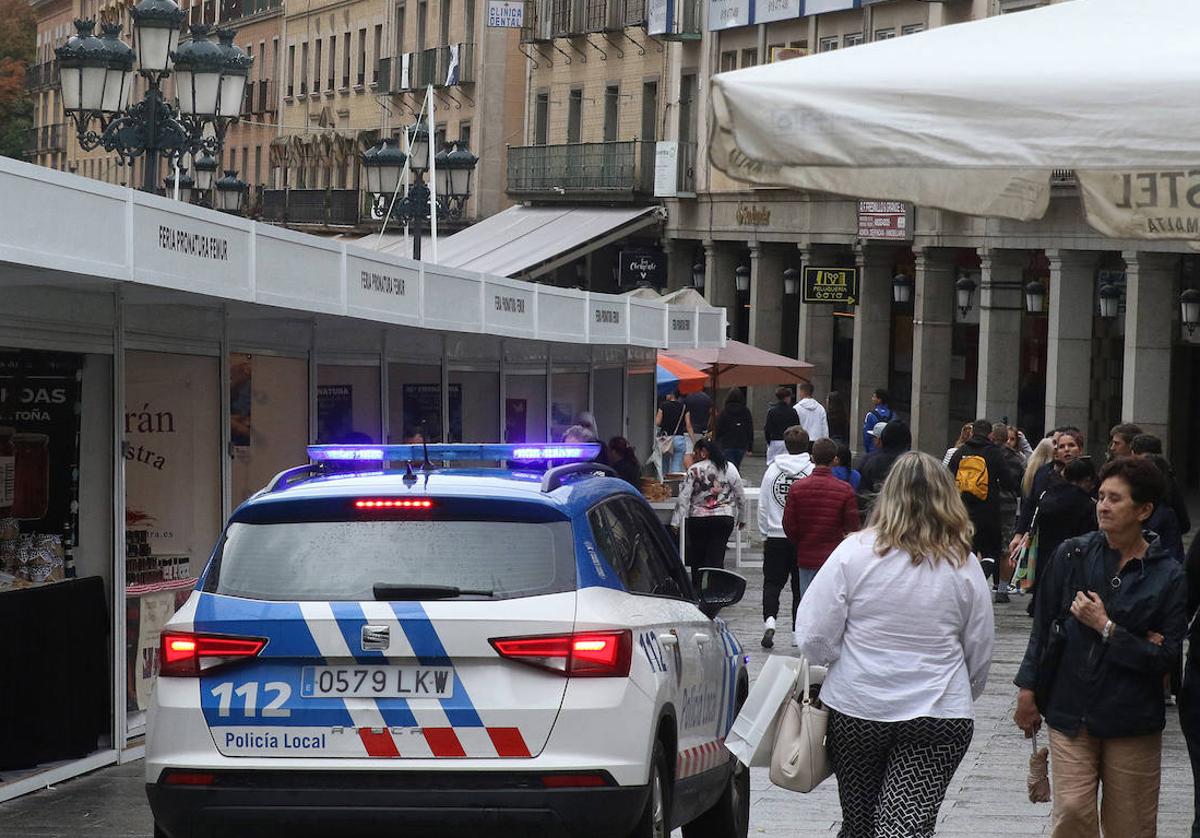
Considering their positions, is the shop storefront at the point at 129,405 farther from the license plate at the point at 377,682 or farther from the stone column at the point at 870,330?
the stone column at the point at 870,330

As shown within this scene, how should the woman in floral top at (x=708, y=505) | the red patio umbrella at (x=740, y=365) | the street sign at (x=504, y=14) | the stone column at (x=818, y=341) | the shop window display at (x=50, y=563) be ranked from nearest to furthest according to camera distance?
the shop window display at (x=50, y=563)
the woman in floral top at (x=708, y=505)
the red patio umbrella at (x=740, y=365)
the stone column at (x=818, y=341)
the street sign at (x=504, y=14)

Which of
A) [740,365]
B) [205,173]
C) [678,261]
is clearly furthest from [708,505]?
[678,261]

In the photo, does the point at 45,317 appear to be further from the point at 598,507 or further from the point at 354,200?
the point at 354,200

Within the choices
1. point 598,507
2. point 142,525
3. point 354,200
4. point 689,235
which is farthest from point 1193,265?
point 354,200

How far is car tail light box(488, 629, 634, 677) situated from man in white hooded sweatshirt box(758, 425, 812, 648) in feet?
36.3

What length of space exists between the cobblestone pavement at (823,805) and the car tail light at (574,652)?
3.20 meters

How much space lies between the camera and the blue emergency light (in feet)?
29.4

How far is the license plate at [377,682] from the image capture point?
7.55 meters

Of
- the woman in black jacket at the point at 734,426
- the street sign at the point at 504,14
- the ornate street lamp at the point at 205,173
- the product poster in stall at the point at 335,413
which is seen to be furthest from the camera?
the street sign at the point at 504,14

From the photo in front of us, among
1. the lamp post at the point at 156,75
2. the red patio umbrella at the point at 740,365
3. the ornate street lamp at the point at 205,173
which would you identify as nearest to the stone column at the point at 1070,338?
the red patio umbrella at the point at 740,365

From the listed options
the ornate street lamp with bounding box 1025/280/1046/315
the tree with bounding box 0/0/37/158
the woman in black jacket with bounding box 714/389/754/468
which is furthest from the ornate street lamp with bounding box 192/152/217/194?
the tree with bounding box 0/0/37/158

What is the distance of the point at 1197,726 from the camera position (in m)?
7.69

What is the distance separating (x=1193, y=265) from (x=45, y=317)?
29.7 m

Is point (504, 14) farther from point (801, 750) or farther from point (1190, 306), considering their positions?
point (801, 750)
